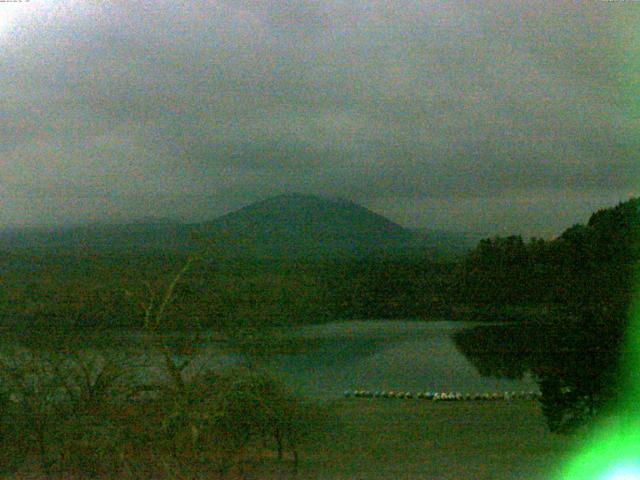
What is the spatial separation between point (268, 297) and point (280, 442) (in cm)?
93

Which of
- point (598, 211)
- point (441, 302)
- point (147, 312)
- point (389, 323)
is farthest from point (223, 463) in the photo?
point (598, 211)

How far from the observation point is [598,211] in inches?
182

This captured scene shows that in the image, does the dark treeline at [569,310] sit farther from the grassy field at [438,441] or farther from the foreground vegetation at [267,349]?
the grassy field at [438,441]

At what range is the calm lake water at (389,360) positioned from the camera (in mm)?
4250

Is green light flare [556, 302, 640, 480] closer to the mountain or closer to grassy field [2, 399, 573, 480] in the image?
grassy field [2, 399, 573, 480]

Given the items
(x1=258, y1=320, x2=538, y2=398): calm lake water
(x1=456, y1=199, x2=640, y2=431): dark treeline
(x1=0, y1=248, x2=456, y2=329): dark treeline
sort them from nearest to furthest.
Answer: (x1=258, y1=320, x2=538, y2=398): calm lake water, (x1=456, y1=199, x2=640, y2=431): dark treeline, (x1=0, y1=248, x2=456, y2=329): dark treeline

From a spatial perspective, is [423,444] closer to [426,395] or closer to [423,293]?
[426,395]

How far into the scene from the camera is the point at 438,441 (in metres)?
4.55

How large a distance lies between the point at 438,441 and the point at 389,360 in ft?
2.31

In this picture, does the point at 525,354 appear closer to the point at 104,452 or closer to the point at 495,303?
the point at 495,303

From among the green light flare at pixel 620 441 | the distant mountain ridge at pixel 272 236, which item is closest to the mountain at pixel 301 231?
the distant mountain ridge at pixel 272 236

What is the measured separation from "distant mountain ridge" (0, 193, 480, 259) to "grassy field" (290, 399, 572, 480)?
98 cm

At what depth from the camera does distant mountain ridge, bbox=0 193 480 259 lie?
468 centimetres

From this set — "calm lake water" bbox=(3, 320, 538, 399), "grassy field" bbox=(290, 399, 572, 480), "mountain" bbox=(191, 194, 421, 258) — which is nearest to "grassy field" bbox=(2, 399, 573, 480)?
"grassy field" bbox=(290, 399, 572, 480)
